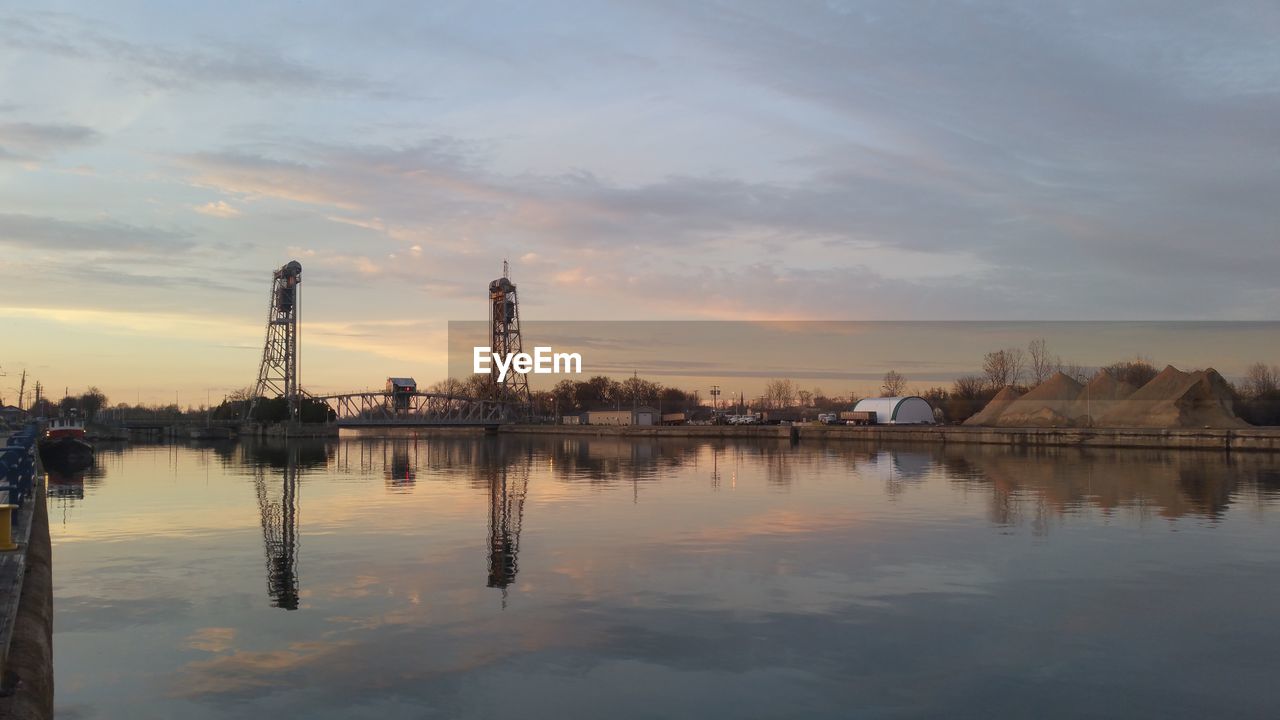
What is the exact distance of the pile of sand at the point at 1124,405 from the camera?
101625 millimetres

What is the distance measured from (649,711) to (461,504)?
24628mm

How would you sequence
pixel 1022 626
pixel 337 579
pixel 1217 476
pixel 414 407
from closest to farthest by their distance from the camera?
pixel 1022 626 < pixel 337 579 < pixel 1217 476 < pixel 414 407

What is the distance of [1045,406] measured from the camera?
399ft

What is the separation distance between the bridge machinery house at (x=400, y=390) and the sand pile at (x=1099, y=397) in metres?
99.9

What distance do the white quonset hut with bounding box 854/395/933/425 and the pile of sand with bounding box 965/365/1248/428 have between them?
863cm

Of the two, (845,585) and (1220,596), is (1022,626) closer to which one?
(845,585)

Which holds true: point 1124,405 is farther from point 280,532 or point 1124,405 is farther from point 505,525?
point 280,532

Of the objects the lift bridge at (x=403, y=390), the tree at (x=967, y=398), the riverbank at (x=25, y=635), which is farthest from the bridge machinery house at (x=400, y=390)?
the riverbank at (x=25, y=635)

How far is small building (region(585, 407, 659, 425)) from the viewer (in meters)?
166

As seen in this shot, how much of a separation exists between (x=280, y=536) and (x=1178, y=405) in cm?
9967

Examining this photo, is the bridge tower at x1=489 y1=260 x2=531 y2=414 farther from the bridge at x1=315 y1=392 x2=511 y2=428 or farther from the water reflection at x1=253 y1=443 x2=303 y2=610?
the water reflection at x1=253 y1=443 x2=303 y2=610

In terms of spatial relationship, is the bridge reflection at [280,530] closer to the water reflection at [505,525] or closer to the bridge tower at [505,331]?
the water reflection at [505,525]

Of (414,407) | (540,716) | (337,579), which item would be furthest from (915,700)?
(414,407)

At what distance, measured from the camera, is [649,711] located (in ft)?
37.6
